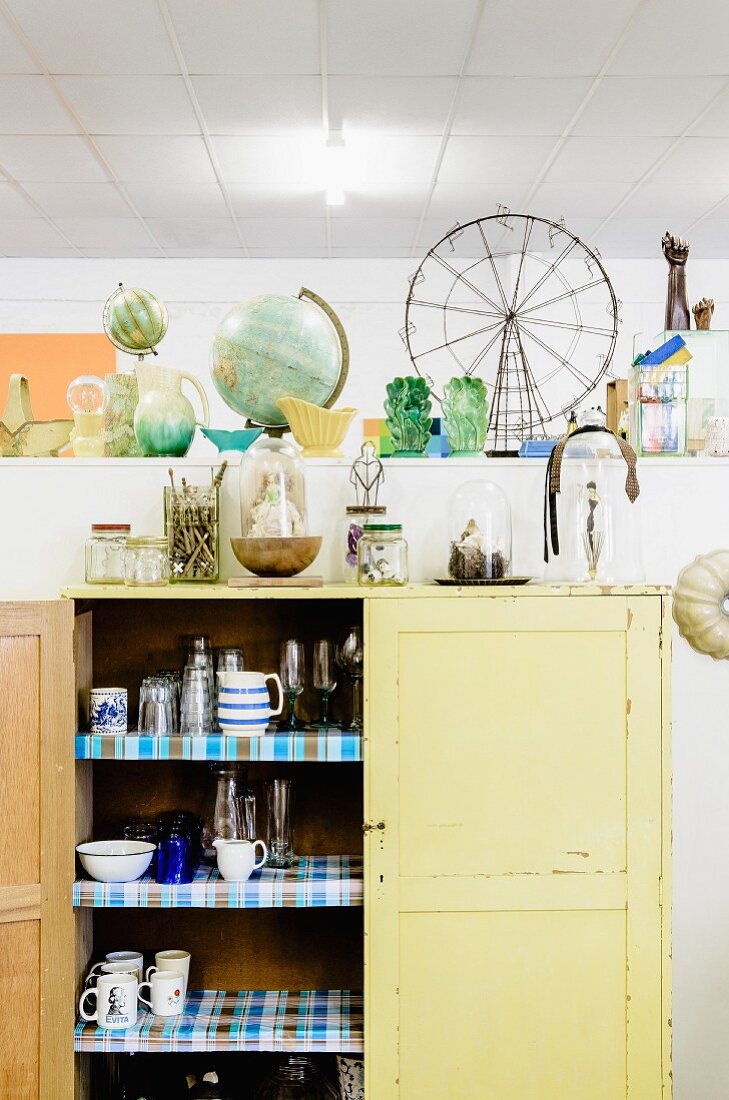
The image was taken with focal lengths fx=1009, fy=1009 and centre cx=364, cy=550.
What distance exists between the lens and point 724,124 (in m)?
4.41

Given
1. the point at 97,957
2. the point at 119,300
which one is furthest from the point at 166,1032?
the point at 119,300

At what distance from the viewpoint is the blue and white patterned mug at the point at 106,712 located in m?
2.08

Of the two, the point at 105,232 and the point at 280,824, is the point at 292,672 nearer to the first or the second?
the point at 280,824

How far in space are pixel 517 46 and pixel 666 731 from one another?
2.79m

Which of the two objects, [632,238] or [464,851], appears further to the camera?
[632,238]

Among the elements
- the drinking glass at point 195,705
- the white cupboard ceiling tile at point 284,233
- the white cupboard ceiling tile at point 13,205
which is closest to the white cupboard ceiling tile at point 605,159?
the white cupboard ceiling tile at point 284,233

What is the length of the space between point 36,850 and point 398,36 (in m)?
3.03

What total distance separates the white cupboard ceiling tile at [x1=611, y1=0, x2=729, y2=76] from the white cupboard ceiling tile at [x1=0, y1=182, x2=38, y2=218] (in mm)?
3029

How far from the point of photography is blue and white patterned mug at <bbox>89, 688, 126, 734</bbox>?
2.08 m

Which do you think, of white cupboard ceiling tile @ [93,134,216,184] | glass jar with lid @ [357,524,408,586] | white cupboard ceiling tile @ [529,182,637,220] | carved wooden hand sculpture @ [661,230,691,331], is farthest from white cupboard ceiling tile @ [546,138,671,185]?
glass jar with lid @ [357,524,408,586]

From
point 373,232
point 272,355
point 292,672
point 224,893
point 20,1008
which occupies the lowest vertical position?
point 20,1008

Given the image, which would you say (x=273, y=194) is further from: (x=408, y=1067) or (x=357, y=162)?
(x=408, y=1067)

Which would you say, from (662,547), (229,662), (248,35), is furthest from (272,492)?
(248,35)

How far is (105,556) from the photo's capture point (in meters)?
2.20
